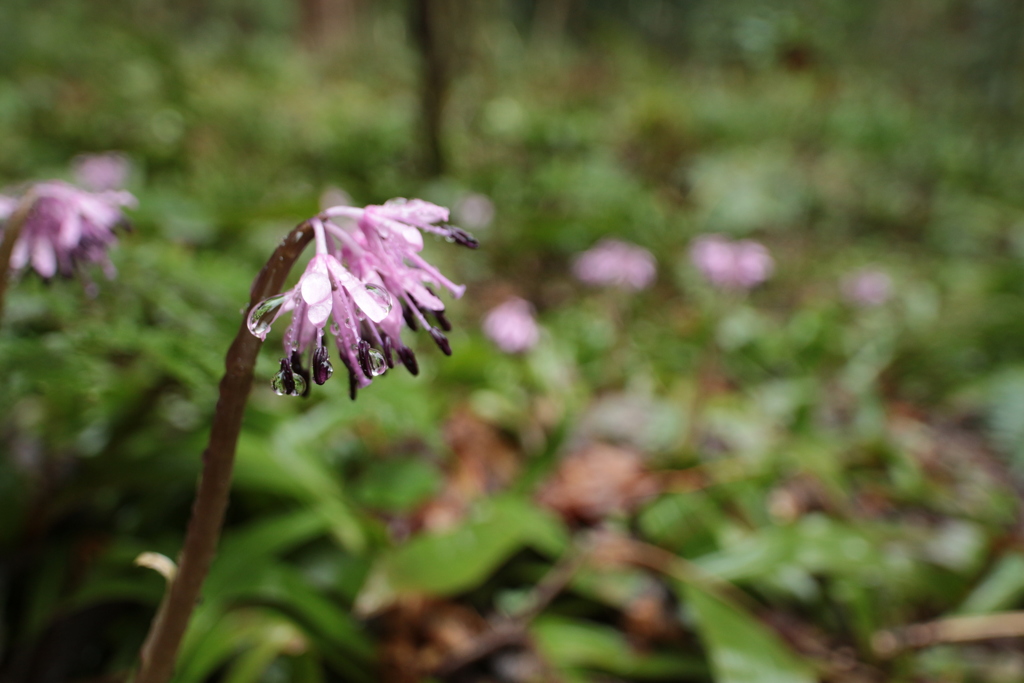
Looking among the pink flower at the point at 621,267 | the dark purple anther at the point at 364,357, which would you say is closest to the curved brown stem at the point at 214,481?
the dark purple anther at the point at 364,357

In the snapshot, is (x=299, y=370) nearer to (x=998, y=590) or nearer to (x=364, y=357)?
(x=364, y=357)

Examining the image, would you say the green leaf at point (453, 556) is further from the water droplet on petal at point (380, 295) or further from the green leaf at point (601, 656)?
the water droplet on petal at point (380, 295)

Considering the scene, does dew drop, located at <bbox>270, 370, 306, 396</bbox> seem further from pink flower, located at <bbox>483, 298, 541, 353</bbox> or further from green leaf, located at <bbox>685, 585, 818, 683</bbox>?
pink flower, located at <bbox>483, 298, 541, 353</bbox>

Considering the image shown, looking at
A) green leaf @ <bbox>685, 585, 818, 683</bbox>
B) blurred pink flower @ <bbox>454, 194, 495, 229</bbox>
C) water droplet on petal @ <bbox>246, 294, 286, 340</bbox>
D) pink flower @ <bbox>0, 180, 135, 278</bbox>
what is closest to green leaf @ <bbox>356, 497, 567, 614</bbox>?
green leaf @ <bbox>685, 585, 818, 683</bbox>

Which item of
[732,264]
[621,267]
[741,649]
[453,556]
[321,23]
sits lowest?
[741,649]

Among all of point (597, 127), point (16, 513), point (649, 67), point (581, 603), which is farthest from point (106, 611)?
point (649, 67)

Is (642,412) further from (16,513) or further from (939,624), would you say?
(16,513)

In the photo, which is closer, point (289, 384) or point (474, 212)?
point (289, 384)

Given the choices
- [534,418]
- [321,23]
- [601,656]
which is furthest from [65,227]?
[321,23]
